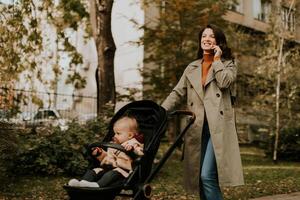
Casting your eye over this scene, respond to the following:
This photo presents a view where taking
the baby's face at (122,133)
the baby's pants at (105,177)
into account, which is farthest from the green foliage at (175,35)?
the baby's pants at (105,177)

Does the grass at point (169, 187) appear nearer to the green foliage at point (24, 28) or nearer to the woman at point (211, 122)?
the woman at point (211, 122)

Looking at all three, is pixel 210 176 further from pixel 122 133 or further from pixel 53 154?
pixel 53 154

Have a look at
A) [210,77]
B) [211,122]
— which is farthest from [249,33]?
[211,122]

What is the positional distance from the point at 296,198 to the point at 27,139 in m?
5.72

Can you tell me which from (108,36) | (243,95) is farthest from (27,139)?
(243,95)

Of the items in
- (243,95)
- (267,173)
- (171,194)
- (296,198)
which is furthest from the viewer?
(243,95)

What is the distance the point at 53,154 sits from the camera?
1033 centimetres

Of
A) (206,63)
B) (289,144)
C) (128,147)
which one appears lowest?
(289,144)

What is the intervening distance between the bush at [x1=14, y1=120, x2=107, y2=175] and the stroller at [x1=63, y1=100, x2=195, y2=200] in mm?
5632

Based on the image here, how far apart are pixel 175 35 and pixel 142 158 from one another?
41.1 ft

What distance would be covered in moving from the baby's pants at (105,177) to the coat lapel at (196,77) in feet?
4.31

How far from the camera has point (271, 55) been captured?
17.0m

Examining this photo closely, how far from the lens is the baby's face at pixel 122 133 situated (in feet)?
14.9

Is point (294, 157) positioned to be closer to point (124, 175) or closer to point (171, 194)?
point (171, 194)
